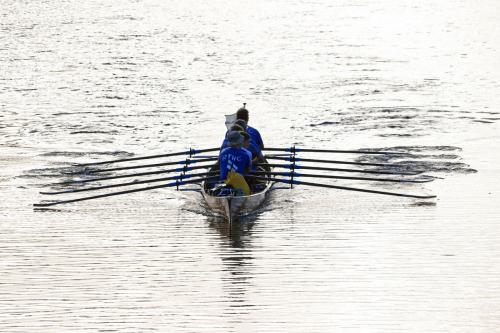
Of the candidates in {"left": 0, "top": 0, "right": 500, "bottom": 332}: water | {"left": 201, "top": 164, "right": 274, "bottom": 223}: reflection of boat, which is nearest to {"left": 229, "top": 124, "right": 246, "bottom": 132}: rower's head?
{"left": 201, "top": 164, "right": 274, "bottom": 223}: reflection of boat

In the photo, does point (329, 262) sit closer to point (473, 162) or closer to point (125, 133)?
point (473, 162)

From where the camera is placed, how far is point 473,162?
77.8 ft

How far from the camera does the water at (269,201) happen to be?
14.6 metres

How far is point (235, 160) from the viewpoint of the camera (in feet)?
62.0

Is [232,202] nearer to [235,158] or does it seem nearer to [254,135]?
[235,158]

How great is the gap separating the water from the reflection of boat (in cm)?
27

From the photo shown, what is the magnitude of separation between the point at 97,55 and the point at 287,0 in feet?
73.4

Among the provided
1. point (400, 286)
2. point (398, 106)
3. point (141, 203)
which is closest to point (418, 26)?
point (398, 106)

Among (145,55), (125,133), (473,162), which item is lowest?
(473,162)

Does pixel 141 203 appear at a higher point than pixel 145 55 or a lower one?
lower

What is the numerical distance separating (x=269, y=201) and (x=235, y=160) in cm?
157

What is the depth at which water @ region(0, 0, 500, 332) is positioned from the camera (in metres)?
14.6

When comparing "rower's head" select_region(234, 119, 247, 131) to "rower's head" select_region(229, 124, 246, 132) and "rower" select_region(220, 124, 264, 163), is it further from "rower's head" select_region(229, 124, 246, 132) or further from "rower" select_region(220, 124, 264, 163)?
"rower's head" select_region(229, 124, 246, 132)

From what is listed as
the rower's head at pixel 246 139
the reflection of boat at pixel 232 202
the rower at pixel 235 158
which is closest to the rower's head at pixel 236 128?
the rower's head at pixel 246 139
